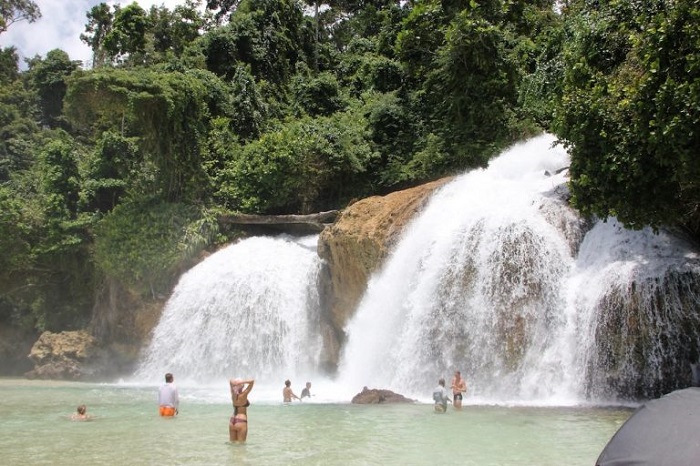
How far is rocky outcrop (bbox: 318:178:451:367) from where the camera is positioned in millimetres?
18281

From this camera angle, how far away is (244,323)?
2080 cm

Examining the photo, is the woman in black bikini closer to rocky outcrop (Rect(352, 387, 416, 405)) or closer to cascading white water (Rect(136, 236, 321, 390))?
rocky outcrop (Rect(352, 387, 416, 405))

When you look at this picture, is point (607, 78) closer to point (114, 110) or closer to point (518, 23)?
point (518, 23)

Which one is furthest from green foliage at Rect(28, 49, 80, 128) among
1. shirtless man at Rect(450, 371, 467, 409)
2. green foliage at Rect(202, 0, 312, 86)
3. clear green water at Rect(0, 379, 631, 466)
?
shirtless man at Rect(450, 371, 467, 409)

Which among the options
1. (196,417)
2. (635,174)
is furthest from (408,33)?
(196,417)

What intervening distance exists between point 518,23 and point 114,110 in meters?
17.8

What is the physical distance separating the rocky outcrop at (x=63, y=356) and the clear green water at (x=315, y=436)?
10.4m

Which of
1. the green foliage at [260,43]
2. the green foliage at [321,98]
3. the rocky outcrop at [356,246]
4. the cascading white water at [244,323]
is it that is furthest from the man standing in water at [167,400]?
the green foliage at [260,43]

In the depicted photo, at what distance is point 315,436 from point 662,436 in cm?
796

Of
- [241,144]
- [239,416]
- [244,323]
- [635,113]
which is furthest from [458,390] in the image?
[241,144]

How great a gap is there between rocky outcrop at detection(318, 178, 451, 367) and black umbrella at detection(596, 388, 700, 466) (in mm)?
15542

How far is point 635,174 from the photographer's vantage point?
504 inches

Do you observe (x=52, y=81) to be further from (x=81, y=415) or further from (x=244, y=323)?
(x=81, y=415)

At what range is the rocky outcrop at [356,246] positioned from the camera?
18281 mm
